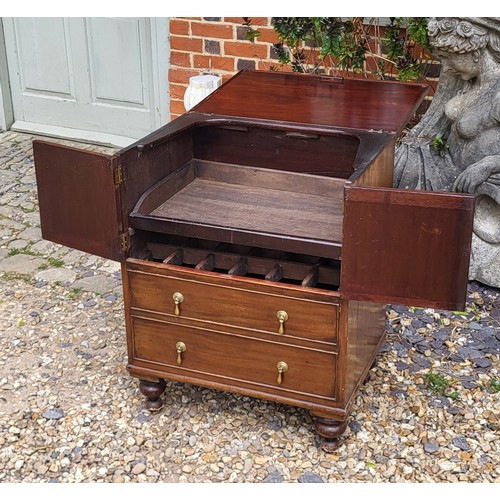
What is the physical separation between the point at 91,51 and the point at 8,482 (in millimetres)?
3241

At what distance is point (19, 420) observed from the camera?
9.87 feet

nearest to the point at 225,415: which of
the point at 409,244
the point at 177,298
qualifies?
the point at 177,298

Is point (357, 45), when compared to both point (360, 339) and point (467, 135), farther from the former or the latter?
point (360, 339)

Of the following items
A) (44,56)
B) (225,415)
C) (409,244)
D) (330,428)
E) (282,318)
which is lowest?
(225,415)

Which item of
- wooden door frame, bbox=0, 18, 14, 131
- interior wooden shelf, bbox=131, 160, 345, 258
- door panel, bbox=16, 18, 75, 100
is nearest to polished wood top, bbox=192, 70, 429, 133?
interior wooden shelf, bbox=131, 160, 345, 258

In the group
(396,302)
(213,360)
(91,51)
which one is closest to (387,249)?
(396,302)

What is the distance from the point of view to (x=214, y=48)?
4.89m

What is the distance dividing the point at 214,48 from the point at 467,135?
1.73m

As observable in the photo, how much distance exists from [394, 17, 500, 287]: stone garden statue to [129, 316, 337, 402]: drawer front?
134 cm

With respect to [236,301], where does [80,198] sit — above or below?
above

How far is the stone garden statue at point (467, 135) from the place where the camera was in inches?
141

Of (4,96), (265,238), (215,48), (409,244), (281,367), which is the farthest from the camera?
(4,96)

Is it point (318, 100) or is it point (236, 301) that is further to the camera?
point (318, 100)

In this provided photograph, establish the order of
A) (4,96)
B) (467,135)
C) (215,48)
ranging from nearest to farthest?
(467,135) → (215,48) → (4,96)
